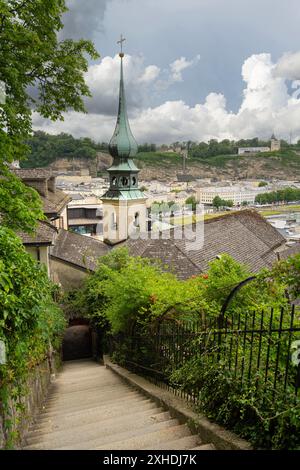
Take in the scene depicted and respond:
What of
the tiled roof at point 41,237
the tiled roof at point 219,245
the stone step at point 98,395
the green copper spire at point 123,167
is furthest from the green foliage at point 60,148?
the stone step at point 98,395

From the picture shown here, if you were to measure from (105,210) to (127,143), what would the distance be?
207 inches

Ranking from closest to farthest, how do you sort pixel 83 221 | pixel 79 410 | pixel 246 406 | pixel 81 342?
pixel 246 406
pixel 79 410
pixel 81 342
pixel 83 221

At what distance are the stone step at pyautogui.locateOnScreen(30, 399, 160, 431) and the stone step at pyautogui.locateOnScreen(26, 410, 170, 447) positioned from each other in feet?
0.91

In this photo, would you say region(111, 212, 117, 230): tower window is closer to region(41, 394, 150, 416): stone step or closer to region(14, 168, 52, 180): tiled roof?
region(14, 168, 52, 180): tiled roof

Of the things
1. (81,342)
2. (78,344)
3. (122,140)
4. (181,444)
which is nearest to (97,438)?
(181,444)

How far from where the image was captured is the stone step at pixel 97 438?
462 cm

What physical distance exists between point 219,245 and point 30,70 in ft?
51.6

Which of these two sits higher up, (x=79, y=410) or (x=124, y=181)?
(x=124, y=181)

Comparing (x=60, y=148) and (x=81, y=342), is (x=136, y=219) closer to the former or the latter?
(x=81, y=342)

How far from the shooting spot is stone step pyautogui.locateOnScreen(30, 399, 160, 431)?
235 inches

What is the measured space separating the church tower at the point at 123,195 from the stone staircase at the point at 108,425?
19340 millimetres

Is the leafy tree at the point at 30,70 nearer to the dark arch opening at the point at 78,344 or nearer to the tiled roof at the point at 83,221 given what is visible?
the dark arch opening at the point at 78,344

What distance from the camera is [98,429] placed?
5.34 m
